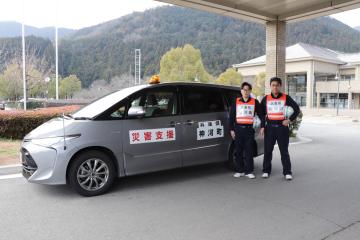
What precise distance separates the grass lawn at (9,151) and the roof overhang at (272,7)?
5458mm

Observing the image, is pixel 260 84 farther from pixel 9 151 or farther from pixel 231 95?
pixel 9 151

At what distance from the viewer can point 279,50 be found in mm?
12430

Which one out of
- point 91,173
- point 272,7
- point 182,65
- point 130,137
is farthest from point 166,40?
point 91,173

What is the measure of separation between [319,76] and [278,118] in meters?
51.2

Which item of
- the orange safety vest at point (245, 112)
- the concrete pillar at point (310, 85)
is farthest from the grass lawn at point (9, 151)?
the concrete pillar at point (310, 85)

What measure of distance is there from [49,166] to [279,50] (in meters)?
9.78

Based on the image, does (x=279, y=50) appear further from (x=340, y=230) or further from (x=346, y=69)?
(x=346, y=69)

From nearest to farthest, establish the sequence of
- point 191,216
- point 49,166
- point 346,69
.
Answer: point 191,216, point 49,166, point 346,69

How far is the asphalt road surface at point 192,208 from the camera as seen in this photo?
3.99 metres

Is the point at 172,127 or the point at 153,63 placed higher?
the point at 153,63

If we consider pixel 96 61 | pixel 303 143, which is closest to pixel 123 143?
pixel 303 143

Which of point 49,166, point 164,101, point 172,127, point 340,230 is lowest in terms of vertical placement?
point 340,230

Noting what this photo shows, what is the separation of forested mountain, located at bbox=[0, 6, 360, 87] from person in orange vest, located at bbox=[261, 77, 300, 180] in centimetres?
5282

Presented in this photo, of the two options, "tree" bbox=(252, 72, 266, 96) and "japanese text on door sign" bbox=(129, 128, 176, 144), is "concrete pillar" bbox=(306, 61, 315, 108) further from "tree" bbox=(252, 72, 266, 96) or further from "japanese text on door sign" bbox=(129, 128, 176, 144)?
"japanese text on door sign" bbox=(129, 128, 176, 144)
